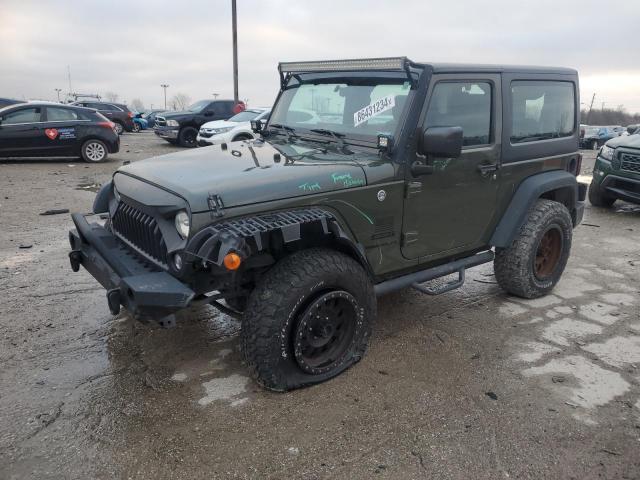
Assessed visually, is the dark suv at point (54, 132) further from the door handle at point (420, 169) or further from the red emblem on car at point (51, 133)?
the door handle at point (420, 169)

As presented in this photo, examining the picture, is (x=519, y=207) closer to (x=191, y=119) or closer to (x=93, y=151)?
(x=93, y=151)

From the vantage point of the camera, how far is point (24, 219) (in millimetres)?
7035

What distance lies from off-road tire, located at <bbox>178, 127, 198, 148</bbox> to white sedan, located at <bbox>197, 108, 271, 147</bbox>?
5.83 feet

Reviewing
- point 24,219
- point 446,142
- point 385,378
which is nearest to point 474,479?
point 385,378

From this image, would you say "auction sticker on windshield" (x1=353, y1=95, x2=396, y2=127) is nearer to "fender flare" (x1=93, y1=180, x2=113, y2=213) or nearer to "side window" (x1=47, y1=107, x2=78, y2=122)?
"fender flare" (x1=93, y1=180, x2=113, y2=213)

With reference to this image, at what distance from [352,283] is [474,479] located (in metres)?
1.24

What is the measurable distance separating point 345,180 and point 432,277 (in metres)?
1.18

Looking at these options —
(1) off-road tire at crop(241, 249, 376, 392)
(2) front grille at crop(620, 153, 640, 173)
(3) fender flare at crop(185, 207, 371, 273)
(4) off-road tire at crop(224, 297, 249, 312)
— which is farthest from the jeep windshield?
(2) front grille at crop(620, 153, 640, 173)

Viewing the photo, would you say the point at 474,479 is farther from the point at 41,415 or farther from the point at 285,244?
the point at 41,415

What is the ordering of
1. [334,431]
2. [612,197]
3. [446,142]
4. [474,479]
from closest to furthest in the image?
[474,479]
[334,431]
[446,142]
[612,197]

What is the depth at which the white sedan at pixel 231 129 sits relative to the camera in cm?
1369

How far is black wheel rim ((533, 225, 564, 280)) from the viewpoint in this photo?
4.65 metres

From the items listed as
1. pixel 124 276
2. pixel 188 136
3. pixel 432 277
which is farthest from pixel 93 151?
pixel 432 277

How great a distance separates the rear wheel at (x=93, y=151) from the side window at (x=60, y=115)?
686mm
